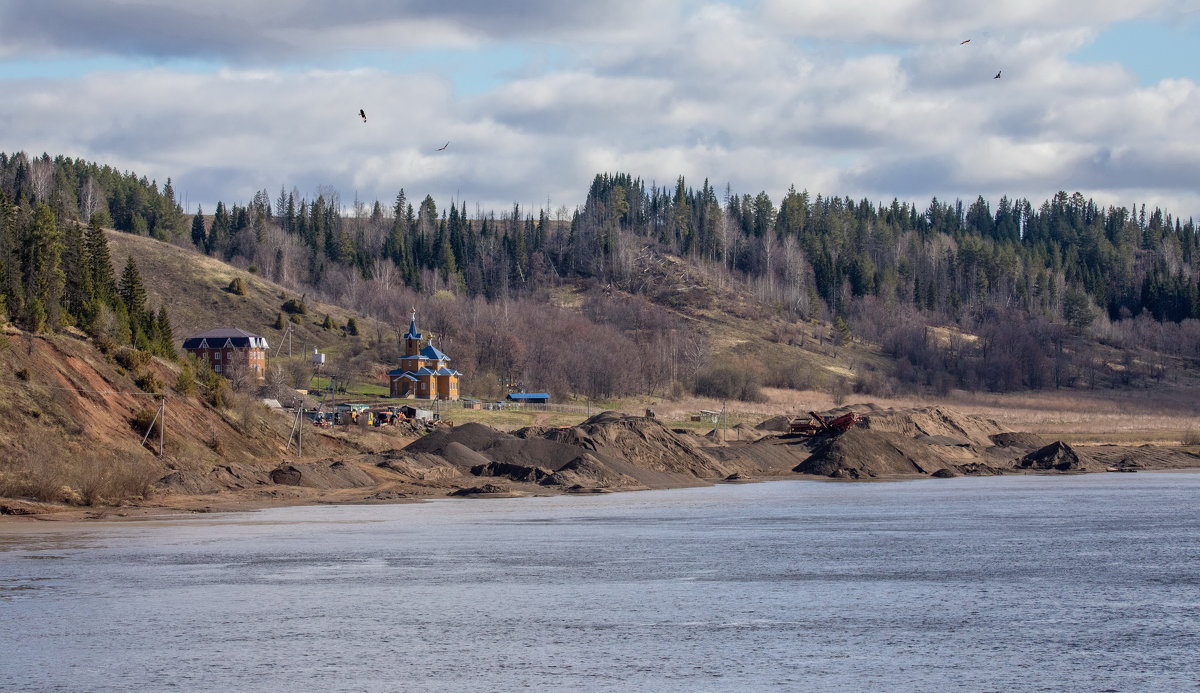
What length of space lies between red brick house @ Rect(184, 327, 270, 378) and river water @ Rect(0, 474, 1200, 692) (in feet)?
255

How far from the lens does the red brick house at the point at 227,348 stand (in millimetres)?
125312

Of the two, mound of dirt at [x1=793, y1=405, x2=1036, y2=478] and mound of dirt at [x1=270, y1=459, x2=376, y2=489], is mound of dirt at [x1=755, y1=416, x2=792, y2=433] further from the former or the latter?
mound of dirt at [x1=270, y1=459, x2=376, y2=489]

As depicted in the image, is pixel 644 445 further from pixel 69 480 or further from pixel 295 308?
pixel 295 308

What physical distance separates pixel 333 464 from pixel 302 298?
105 m

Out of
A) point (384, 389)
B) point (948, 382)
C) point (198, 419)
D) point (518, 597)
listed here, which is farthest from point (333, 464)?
point (948, 382)

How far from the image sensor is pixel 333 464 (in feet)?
226

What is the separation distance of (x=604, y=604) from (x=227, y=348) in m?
106

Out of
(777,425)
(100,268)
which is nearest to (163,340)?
(100,268)

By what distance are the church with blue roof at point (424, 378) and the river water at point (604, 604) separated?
78.6 m

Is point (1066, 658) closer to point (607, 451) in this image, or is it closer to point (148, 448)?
point (148, 448)

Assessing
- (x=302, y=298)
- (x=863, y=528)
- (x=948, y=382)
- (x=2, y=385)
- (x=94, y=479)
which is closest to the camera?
(x=863, y=528)

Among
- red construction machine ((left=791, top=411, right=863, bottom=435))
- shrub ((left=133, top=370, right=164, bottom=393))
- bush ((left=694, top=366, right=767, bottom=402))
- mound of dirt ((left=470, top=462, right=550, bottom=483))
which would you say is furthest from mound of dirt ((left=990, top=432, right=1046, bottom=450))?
shrub ((left=133, top=370, right=164, bottom=393))

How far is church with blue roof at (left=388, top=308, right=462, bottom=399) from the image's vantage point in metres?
129

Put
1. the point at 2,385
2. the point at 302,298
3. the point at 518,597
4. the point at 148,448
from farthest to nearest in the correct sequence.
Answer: the point at 302,298, the point at 148,448, the point at 2,385, the point at 518,597
